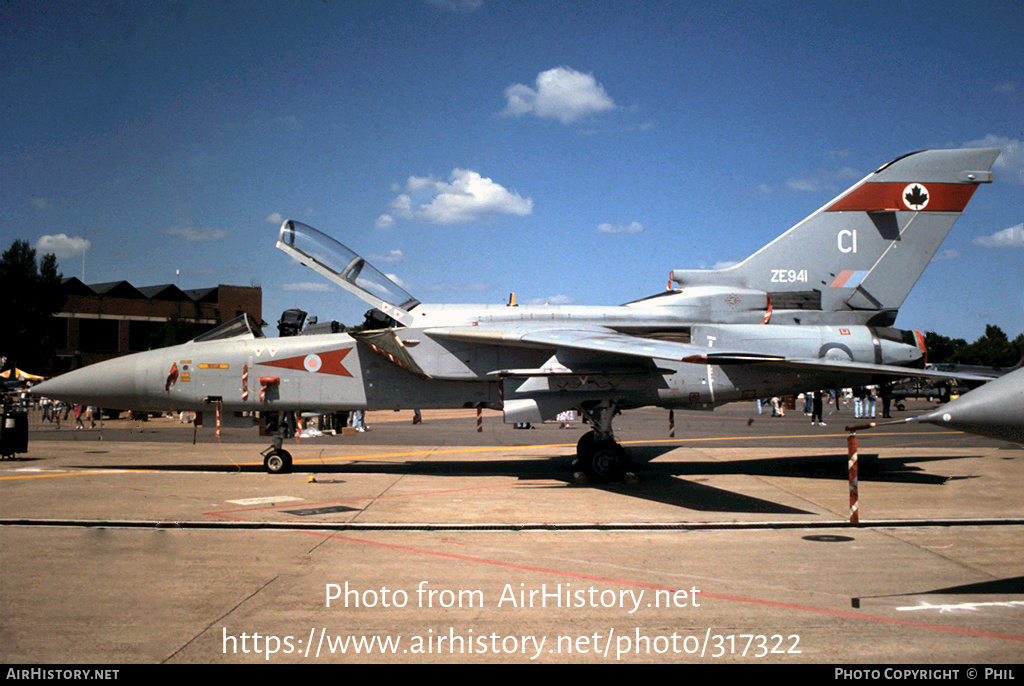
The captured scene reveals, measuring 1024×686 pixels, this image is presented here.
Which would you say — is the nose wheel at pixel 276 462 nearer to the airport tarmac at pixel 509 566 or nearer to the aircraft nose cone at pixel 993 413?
the airport tarmac at pixel 509 566

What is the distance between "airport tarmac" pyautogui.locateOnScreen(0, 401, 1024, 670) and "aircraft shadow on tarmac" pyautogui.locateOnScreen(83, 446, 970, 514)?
11 cm

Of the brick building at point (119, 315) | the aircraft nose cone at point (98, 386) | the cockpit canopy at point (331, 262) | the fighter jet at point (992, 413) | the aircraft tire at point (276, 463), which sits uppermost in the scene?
the brick building at point (119, 315)

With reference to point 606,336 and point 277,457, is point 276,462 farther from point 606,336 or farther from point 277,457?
point 606,336

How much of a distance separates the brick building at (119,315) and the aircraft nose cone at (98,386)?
3902cm

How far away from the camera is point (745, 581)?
559 cm

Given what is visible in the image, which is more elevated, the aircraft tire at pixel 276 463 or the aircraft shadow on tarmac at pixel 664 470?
the aircraft tire at pixel 276 463

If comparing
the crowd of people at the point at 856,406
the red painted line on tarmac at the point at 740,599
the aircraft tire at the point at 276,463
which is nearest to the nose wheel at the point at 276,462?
the aircraft tire at the point at 276,463

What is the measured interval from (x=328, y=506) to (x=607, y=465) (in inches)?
179

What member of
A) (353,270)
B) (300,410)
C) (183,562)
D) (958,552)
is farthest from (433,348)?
(958,552)

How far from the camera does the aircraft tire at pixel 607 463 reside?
→ 1121 cm

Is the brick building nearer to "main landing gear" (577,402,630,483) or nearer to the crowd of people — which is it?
the crowd of people

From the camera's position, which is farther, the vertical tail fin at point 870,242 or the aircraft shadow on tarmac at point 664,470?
the vertical tail fin at point 870,242

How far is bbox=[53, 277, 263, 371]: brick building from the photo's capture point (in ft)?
176

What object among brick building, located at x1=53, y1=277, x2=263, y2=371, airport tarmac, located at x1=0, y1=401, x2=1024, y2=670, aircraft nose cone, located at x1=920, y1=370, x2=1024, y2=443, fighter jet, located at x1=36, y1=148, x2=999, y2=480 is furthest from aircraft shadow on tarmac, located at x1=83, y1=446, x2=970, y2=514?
brick building, located at x1=53, y1=277, x2=263, y2=371
